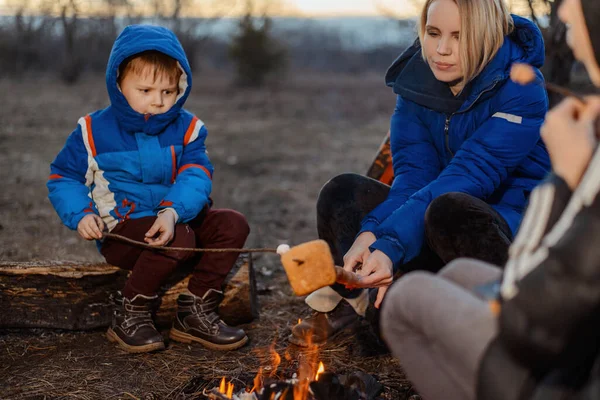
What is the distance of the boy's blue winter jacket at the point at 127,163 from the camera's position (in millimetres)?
3430

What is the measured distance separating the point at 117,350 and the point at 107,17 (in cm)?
2520

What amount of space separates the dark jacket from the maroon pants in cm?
205

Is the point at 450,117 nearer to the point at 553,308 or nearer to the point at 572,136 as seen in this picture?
the point at 572,136

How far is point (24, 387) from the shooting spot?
3.05 meters

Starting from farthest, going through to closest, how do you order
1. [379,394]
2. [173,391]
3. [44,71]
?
[44,71] < [173,391] < [379,394]

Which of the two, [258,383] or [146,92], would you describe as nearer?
[258,383]

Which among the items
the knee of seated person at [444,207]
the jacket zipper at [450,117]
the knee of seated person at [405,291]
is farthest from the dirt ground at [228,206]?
the jacket zipper at [450,117]

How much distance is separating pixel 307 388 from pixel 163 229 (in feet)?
4.08

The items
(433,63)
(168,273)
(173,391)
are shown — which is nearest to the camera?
(173,391)

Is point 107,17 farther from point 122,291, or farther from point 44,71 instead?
point 122,291

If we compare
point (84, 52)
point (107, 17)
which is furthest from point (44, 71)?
point (107, 17)

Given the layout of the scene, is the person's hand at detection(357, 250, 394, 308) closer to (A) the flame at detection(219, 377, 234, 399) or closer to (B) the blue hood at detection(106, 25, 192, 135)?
(A) the flame at detection(219, 377, 234, 399)

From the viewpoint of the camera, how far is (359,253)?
9.68ft

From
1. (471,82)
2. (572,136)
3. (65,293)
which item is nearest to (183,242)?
(65,293)
